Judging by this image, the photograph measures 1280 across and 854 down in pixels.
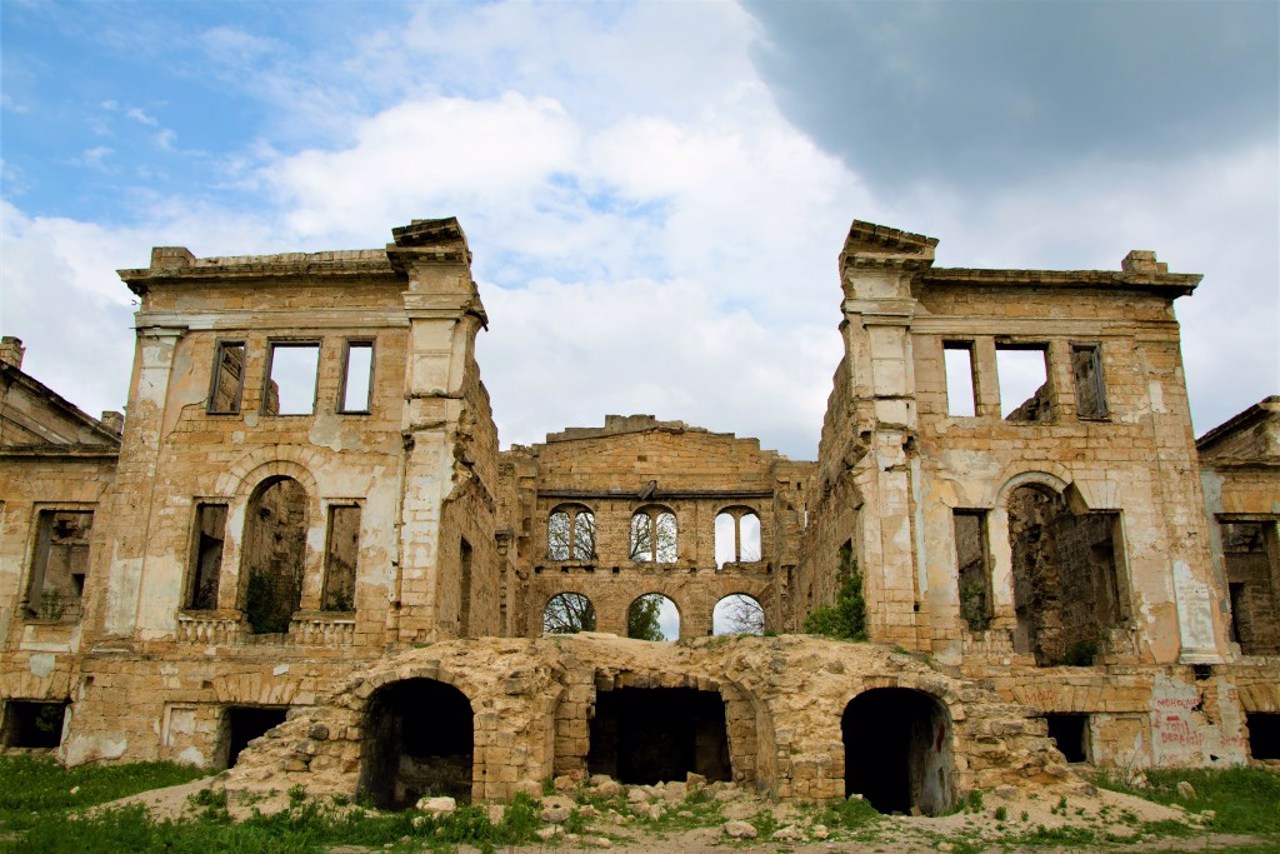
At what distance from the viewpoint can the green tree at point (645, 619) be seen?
1357 inches

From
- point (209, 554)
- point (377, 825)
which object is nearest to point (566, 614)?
point (209, 554)

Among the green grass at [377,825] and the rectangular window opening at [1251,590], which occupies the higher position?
the rectangular window opening at [1251,590]

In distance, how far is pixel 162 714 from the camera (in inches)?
672

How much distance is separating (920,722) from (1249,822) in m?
4.22

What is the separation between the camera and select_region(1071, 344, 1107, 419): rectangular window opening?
18812 millimetres

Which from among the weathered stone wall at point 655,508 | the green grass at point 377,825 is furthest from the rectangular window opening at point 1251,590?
the weathered stone wall at point 655,508

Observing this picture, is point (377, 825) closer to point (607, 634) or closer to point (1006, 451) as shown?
point (607, 634)

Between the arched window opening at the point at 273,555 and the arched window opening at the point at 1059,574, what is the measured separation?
13359mm

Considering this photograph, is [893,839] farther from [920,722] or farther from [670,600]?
[670,600]

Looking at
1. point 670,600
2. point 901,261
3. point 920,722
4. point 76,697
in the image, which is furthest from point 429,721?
point 670,600

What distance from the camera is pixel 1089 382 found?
2077 cm

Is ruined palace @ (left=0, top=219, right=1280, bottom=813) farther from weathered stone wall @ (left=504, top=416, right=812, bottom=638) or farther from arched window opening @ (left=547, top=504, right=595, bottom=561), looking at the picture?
arched window opening @ (left=547, top=504, right=595, bottom=561)

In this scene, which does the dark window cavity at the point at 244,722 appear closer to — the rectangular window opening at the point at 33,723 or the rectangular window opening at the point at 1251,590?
the rectangular window opening at the point at 33,723

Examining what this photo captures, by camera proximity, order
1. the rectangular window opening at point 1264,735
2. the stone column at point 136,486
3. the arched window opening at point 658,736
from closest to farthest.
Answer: the arched window opening at point 658,736, the stone column at point 136,486, the rectangular window opening at point 1264,735
